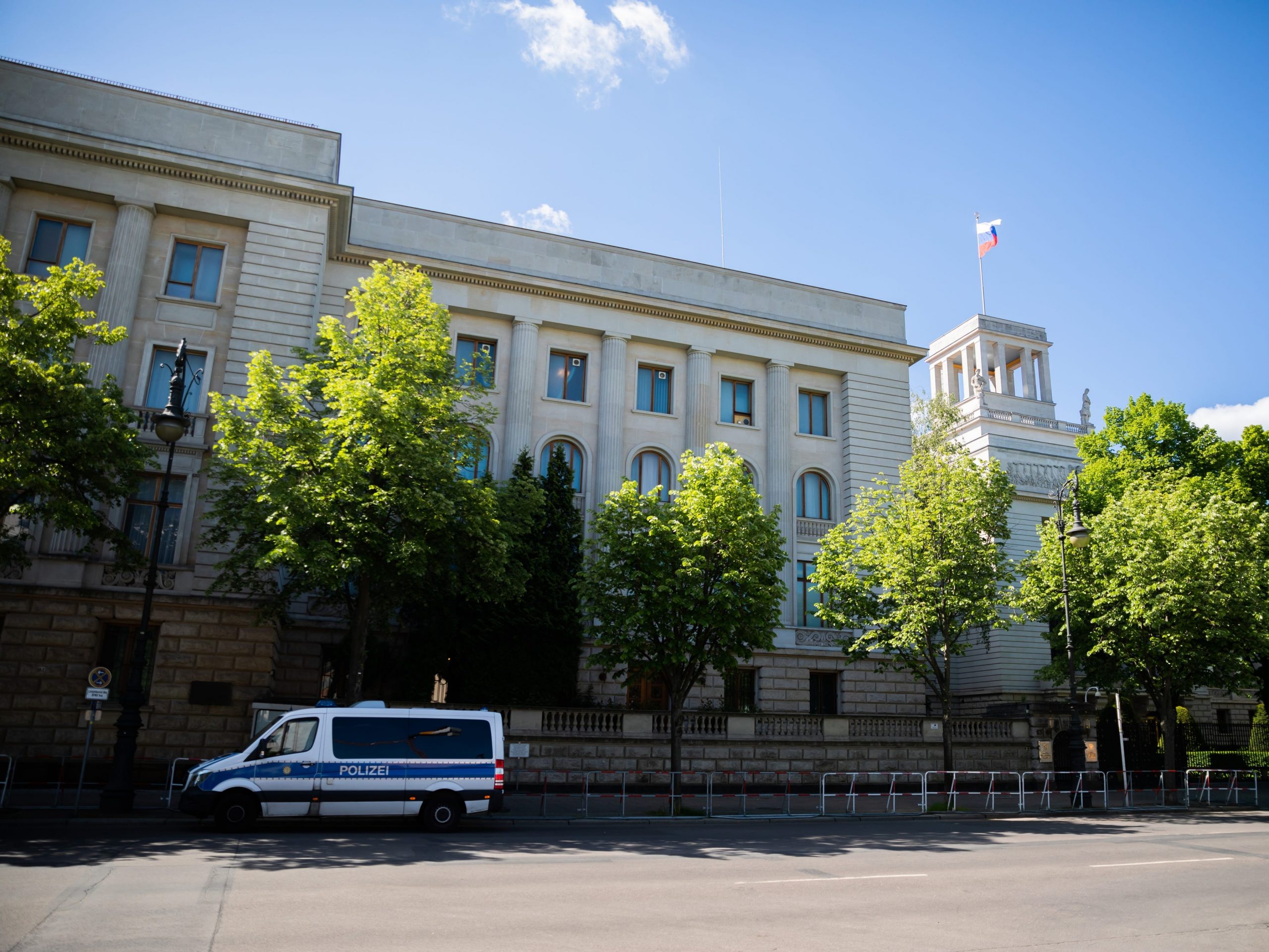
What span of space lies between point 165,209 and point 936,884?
92.3ft

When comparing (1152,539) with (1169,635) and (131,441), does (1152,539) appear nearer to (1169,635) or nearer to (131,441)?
(1169,635)

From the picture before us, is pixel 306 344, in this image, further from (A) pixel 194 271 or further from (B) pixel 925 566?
(B) pixel 925 566

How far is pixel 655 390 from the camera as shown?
35.8 metres

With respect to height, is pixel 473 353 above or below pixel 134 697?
above

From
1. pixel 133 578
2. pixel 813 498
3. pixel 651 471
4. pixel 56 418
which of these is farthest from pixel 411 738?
pixel 813 498

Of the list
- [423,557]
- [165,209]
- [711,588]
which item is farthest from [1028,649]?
[165,209]

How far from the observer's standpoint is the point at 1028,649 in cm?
3941

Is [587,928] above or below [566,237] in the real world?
below

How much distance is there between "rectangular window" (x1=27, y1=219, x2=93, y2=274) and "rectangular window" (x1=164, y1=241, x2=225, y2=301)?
241cm

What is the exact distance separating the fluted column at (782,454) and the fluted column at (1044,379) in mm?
21286

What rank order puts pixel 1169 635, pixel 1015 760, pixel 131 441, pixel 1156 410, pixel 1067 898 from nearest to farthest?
pixel 1067 898, pixel 131 441, pixel 1169 635, pixel 1015 760, pixel 1156 410

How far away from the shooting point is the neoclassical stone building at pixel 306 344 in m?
23.6

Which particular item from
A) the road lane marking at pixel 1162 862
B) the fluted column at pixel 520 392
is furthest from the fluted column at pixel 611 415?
the road lane marking at pixel 1162 862

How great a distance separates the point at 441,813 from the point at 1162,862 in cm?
1226
